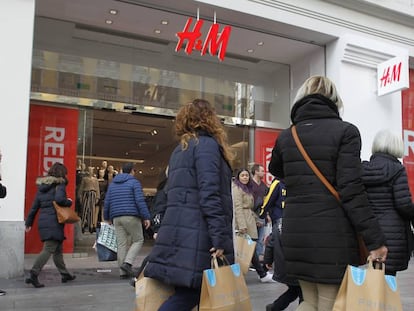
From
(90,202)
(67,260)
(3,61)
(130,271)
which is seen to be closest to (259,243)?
(130,271)

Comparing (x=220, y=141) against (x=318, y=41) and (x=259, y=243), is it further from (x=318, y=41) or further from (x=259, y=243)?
(x=318, y=41)

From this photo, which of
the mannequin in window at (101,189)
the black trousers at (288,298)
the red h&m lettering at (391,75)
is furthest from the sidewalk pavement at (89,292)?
the red h&m lettering at (391,75)

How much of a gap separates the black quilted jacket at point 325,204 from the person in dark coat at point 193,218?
400 mm

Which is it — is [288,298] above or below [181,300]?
below

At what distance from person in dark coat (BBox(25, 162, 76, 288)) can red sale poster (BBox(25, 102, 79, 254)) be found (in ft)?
9.62

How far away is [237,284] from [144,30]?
27.2 ft

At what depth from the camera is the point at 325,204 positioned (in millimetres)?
2766

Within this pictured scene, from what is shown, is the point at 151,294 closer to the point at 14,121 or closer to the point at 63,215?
the point at 63,215

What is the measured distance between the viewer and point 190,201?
2.93 m

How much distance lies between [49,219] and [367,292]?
4887 mm

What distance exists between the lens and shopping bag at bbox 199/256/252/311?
106 inches

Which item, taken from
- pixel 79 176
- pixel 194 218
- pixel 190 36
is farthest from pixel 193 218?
pixel 79 176

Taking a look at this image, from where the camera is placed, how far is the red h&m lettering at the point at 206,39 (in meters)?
9.31

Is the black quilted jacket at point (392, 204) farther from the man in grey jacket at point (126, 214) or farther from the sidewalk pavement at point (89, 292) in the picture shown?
the man in grey jacket at point (126, 214)
